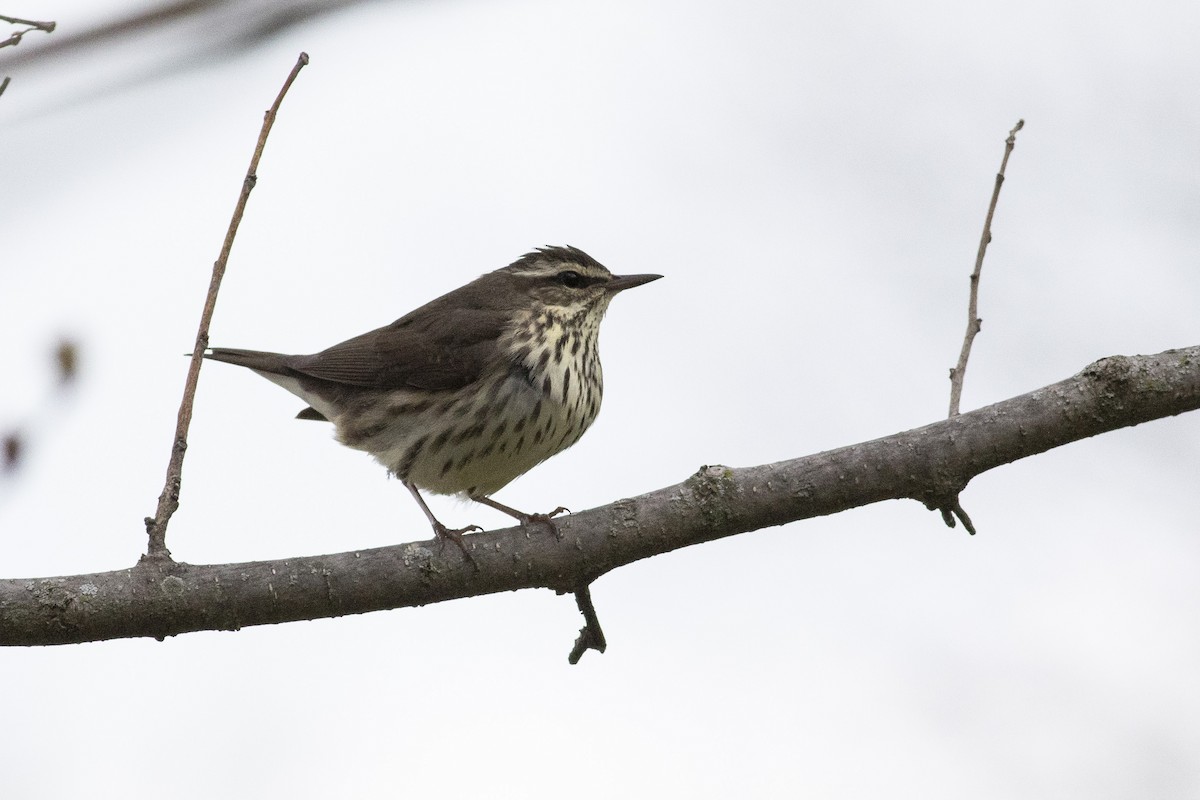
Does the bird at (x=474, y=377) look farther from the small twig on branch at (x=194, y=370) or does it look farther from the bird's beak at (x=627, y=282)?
the small twig on branch at (x=194, y=370)

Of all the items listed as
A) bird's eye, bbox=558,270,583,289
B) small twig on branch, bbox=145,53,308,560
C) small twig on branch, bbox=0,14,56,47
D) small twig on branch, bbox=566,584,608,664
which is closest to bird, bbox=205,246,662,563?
bird's eye, bbox=558,270,583,289

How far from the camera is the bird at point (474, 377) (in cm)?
684

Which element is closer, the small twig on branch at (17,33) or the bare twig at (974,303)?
the small twig on branch at (17,33)

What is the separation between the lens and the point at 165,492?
4402 millimetres

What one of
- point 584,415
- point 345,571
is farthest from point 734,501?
point 584,415

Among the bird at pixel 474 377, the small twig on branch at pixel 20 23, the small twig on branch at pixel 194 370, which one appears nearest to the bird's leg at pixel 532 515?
the bird at pixel 474 377

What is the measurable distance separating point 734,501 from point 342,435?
3275 mm

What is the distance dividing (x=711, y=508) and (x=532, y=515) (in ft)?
4.25

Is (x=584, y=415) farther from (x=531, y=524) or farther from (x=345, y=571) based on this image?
(x=345, y=571)

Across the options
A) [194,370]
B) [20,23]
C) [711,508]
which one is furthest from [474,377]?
[20,23]

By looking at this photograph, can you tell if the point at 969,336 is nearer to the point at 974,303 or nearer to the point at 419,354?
the point at 974,303

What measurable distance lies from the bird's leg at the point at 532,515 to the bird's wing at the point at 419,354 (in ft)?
2.14

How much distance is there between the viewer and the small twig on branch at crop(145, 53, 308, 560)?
4.13 metres

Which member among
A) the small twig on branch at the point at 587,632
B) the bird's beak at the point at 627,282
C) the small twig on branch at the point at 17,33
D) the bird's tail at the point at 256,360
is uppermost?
the small twig on branch at the point at 17,33
